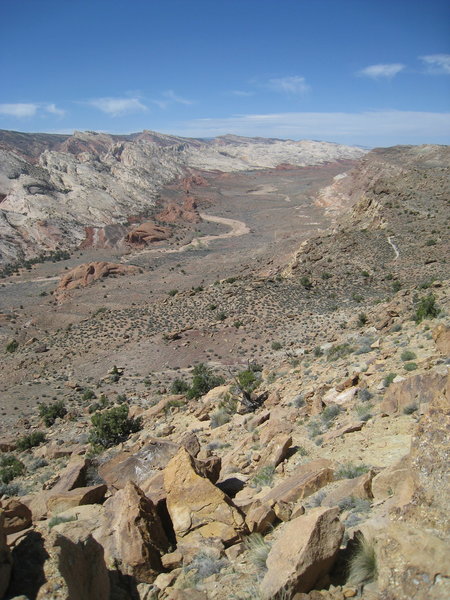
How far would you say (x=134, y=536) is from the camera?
18.1 ft

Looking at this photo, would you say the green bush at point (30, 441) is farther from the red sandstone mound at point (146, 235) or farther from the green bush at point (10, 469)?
the red sandstone mound at point (146, 235)

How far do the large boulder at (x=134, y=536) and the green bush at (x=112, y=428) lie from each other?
930cm

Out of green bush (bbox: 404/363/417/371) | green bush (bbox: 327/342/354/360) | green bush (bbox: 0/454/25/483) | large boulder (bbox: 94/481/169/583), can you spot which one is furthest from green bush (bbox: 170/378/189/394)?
large boulder (bbox: 94/481/169/583)

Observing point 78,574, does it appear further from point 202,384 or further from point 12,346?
point 12,346

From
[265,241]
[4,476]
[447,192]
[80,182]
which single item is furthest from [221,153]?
[4,476]

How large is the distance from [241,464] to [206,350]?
56.1 feet

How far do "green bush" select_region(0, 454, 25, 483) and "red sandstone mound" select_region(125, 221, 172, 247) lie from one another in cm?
5584

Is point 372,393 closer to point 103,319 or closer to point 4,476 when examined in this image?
point 4,476

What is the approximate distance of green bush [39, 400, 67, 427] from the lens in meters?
19.0

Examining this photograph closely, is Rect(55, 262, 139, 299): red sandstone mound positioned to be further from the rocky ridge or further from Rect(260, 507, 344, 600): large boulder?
Rect(260, 507, 344, 600): large boulder

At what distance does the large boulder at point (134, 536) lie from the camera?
5.35 meters

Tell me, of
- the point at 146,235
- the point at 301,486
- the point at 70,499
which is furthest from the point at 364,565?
the point at 146,235

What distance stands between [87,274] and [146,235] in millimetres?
22995

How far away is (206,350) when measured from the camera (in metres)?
26.4
